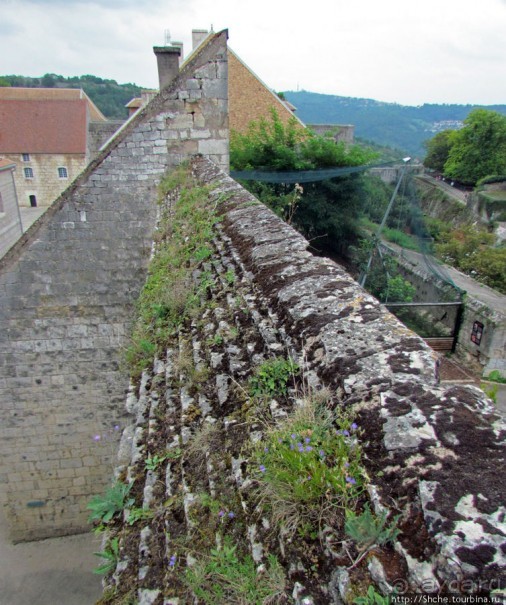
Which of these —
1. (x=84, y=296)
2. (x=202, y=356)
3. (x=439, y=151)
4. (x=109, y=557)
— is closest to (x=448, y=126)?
(x=439, y=151)

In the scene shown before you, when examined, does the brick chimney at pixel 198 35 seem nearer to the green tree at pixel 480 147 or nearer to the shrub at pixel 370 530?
the shrub at pixel 370 530

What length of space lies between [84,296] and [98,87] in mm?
112641

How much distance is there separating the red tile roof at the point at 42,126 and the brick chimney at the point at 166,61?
113ft

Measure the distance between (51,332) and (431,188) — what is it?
145 ft

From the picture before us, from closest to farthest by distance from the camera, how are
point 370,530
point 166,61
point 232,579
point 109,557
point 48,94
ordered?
point 370,530 < point 232,579 < point 109,557 < point 166,61 < point 48,94

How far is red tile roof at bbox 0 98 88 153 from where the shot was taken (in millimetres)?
38344

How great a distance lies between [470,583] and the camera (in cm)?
117

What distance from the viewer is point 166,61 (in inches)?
322

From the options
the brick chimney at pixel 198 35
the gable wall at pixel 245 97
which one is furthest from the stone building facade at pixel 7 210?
the gable wall at pixel 245 97

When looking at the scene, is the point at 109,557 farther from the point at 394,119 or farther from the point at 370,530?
the point at 394,119

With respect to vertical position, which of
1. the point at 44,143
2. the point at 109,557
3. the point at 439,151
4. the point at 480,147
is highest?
the point at 480,147

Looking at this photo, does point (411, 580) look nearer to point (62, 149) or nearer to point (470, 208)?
point (470, 208)

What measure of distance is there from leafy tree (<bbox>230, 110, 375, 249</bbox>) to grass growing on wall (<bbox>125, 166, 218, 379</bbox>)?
337 inches

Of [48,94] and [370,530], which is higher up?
[48,94]
